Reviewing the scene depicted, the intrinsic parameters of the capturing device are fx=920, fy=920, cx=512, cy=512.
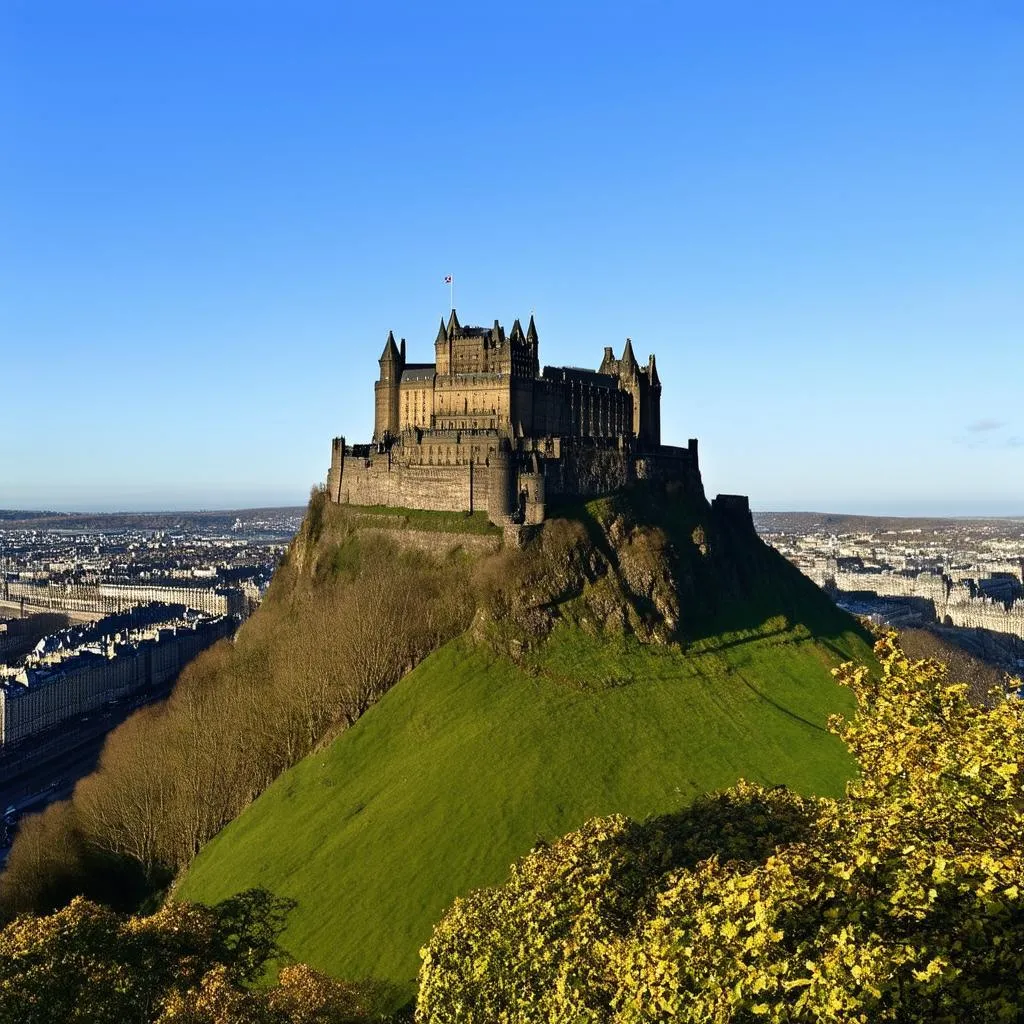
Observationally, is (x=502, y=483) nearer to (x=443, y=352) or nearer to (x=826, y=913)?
(x=443, y=352)

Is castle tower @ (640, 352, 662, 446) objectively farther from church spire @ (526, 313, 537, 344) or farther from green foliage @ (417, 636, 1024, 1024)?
green foliage @ (417, 636, 1024, 1024)

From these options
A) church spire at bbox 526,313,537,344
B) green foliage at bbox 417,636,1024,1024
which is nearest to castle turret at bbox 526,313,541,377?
church spire at bbox 526,313,537,344

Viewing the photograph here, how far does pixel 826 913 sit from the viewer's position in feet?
70.2

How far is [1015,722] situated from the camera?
24406 millimetres

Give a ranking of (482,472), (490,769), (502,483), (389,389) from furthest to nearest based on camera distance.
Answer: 1. (389,389)
2. (482,472)
3. (502,483)
4. (490,769)

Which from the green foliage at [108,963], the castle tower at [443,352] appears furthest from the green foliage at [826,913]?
the castle tower at [443,352]

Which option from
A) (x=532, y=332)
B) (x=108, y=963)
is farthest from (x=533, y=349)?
(x=108, y=963)

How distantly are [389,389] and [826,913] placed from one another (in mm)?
106877

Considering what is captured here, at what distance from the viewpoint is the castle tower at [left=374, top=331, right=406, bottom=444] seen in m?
122

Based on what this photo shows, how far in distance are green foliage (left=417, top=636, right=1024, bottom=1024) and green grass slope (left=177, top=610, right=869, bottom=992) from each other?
2105 centimetres

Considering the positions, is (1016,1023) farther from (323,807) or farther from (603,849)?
(323,807)

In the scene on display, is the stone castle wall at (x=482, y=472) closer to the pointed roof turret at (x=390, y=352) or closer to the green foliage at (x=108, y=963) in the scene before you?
the pointed roof turret at (x=390, y=352)

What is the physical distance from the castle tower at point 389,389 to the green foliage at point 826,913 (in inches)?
3753

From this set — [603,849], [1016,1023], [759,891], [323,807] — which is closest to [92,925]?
[603,849]
